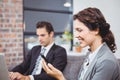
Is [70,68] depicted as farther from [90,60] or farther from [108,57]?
[108,57]

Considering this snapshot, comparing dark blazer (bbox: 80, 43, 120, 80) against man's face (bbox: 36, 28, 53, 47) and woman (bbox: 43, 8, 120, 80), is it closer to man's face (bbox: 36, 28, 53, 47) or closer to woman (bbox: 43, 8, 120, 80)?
woman (bbox: 43, 8, 120, 80)

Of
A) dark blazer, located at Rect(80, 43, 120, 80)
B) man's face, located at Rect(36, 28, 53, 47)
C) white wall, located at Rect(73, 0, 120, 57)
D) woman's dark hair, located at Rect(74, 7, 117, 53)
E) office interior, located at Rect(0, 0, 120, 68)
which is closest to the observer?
dark blazer, located at Rect(80, 43, 120, 80)

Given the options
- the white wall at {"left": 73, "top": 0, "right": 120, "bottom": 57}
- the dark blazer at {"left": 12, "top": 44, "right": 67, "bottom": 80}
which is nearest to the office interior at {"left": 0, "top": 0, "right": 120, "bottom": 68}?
the white wall at {"left": 73, "top": 0, "right": 120, "bottom": 57}

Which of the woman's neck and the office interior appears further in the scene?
the office interior

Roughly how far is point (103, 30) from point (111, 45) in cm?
13

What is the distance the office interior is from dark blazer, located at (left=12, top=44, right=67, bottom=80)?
352 mm

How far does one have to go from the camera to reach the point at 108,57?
1496 millimetres

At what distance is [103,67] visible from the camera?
1471 mm

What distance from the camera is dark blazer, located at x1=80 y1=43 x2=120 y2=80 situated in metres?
1.47

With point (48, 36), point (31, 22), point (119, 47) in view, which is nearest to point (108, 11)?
point (119, 47)

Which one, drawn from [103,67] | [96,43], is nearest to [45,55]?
[96,43]

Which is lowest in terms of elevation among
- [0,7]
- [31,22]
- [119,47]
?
[119,47]

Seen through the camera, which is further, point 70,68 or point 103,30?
point 70,68

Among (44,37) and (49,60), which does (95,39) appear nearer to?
(49,60)
